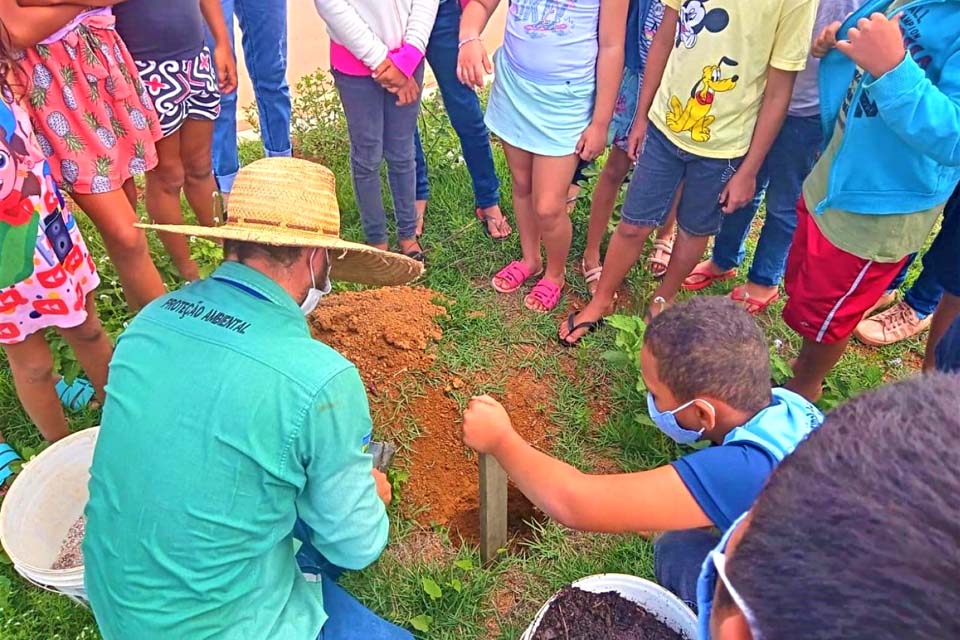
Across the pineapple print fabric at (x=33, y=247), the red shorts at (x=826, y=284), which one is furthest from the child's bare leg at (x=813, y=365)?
the pineapple print fabric at (x=33, y=247)

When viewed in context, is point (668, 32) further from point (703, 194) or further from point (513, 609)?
point (513, 609)

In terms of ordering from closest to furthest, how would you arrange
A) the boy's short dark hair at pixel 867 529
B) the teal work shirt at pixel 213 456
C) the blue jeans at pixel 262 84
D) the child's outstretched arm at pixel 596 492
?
the boy's short dark hair at pixel 867 529, the teal work shirt at pixel 213 456, the child's outstretched arm at pixel 596 492, the blue jeans at pixel 262 84

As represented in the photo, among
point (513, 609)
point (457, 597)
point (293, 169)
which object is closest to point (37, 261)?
point (293, 169)

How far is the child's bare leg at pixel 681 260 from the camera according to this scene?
9.57 feet

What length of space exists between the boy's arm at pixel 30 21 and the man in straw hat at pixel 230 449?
940mm

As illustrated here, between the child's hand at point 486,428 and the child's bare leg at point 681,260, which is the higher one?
the child's hand at point 486,428

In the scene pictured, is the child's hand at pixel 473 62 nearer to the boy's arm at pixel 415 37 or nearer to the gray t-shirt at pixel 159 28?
the boy's arm at pixel 415 37

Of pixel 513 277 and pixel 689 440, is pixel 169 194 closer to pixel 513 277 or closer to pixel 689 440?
pixel 513 277

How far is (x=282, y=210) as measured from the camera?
1.70 metres

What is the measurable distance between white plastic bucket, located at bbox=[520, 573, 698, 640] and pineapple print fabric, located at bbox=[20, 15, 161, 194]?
1986 mm

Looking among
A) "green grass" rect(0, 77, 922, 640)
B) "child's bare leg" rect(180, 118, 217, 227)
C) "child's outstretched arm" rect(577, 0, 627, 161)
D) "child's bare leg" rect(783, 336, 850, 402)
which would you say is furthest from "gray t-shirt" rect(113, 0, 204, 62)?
"child's bare leg" rect(783, 336, 850, 402)

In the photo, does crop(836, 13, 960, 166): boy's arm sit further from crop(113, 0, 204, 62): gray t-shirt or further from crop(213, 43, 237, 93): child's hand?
crop(213, 43, 237, 93): child's hand

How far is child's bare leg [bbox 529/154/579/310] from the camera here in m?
2.92

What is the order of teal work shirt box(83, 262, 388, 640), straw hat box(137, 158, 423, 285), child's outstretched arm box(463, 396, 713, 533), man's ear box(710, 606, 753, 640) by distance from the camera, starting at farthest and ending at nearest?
straw hat box(137, 158, 423, 285) < child's outstretched arm box(463, 396, 713, 533) < teal work shirt box(83, 262, 388, 640) < man's ear box(710, 606, 753, 640)
